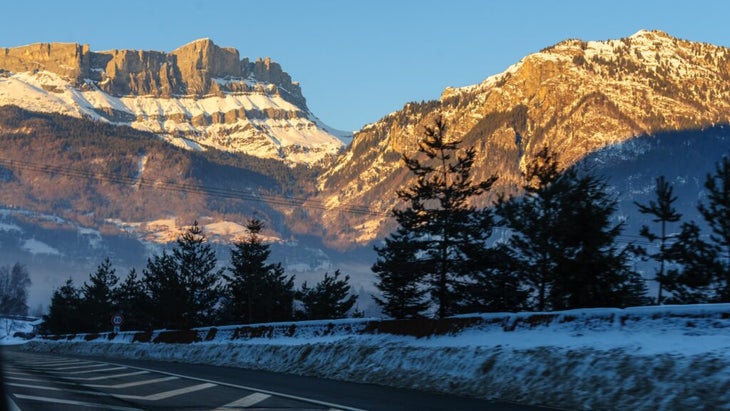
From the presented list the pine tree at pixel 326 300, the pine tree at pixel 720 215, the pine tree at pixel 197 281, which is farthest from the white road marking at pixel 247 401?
the pine tree at pixel 197 281

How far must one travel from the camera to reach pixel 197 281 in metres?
115

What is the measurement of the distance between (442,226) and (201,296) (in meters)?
63.0

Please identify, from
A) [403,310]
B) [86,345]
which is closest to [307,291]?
[403,310]

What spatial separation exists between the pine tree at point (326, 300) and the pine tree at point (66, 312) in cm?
5469

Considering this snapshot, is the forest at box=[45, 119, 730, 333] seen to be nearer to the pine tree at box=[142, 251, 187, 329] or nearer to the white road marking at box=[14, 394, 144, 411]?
the pine tree at box=[142, 251, 187, 329]

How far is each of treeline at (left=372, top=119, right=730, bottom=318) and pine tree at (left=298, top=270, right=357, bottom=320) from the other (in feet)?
63.4

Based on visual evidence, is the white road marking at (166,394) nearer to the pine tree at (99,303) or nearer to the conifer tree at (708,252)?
the conifer tree at (708,252)

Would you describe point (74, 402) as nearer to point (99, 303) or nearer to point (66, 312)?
point (99, 303)

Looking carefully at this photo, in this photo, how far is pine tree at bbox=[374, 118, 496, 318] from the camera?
58969 mm

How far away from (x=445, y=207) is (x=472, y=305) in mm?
7870

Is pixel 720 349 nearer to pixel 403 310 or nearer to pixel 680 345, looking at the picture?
pixel 680 345

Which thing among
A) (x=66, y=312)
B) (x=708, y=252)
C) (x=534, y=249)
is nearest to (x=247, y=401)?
(x=708, y=252)

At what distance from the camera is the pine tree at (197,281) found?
110 meters

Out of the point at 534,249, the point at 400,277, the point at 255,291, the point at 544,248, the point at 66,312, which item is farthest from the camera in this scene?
the point at 66,312
